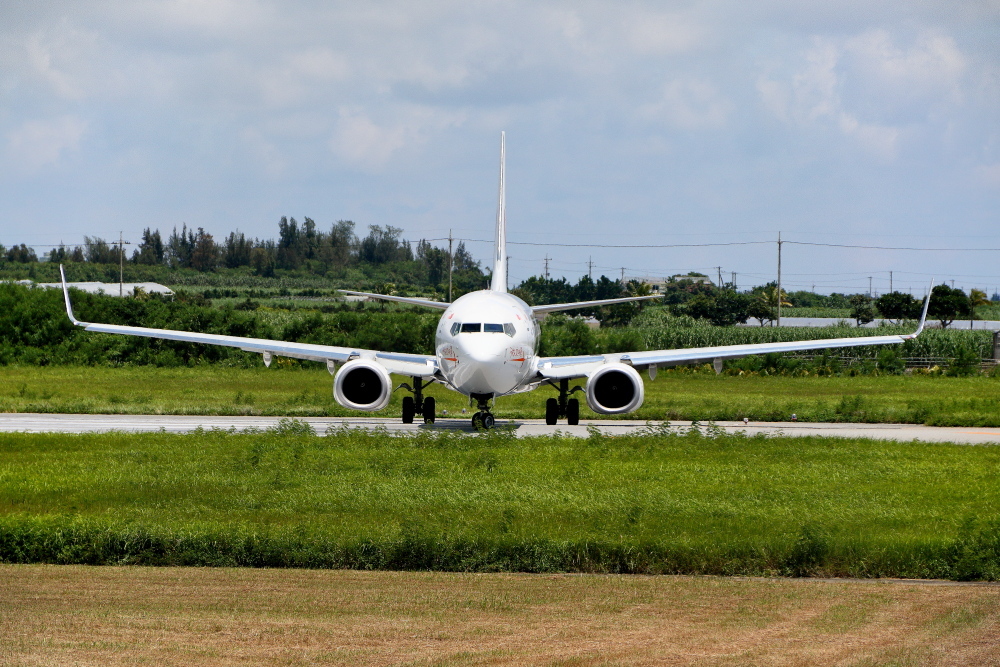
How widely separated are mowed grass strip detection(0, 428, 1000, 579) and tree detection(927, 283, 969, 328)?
9539 centimetres

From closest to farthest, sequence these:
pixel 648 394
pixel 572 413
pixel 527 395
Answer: pixel 572 413 → pixel 648 394 → pixel 527 395

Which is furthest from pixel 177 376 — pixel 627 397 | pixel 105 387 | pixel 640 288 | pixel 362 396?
pixel 640 288

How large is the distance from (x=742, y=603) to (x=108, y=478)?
12150 millimetres

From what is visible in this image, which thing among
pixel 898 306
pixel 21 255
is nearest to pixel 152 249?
pixel 21 255

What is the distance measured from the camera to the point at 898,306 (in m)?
121

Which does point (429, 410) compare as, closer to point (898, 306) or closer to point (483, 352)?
point (483, 352)

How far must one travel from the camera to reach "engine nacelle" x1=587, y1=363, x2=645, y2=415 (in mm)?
30703

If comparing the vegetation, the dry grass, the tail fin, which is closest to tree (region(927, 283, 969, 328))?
the vegetation

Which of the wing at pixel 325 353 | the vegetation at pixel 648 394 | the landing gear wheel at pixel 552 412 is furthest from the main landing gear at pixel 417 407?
the landing gear wheel at pixel 552 412

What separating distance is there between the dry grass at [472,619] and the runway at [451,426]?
1623cm

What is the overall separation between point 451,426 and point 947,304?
93.2 meters

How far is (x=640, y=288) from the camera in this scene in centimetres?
13950

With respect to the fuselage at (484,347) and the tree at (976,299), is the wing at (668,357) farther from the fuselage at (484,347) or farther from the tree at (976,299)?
the tree at (976,299)

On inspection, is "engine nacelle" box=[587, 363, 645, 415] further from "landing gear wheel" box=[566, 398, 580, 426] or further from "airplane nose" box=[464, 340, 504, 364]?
"airplane nose" box=[464, 340, 504, 364]
